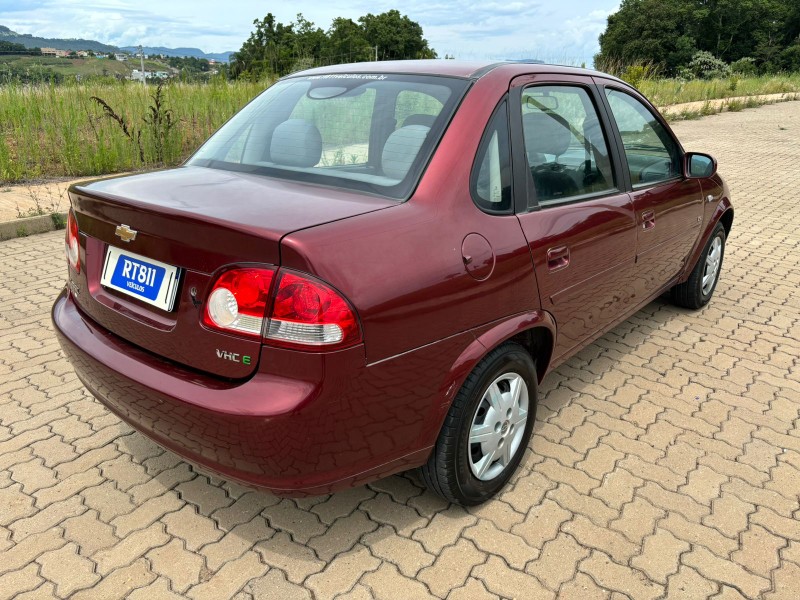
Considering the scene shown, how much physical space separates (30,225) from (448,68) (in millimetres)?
5753

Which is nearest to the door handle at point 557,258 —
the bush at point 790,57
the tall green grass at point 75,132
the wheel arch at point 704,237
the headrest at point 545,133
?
the headrest at point 545,133

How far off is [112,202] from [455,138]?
4.15 ft

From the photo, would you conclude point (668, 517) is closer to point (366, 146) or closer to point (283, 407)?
point (283, 407)

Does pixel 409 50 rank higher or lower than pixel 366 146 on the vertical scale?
higher

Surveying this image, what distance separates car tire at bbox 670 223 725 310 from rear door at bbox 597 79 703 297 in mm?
501

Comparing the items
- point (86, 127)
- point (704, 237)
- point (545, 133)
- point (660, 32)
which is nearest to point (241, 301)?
point (545, 133)

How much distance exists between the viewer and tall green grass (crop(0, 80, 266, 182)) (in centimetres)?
901

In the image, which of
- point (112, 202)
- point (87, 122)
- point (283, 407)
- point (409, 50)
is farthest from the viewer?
point (409, 50)

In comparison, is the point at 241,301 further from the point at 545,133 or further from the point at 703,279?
the point at 703,279

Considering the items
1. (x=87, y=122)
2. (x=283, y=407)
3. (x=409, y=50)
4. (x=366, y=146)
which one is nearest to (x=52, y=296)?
(x=366, y=146)

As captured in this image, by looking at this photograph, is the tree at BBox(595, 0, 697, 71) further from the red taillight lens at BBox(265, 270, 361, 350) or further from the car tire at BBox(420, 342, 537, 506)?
the red taillight lens at BBox(265, 270, 361, 350)

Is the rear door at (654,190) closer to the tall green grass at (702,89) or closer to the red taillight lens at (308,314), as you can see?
the red taillight lens at (308,314)

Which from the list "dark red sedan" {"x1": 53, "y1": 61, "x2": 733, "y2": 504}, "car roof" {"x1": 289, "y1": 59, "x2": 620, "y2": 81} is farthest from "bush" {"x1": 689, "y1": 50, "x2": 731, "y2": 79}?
"dark red sedan" {"x1": 53, "y1": 61, "x2": 733, "y2": 504}

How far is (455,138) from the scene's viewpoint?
7.93 feet
